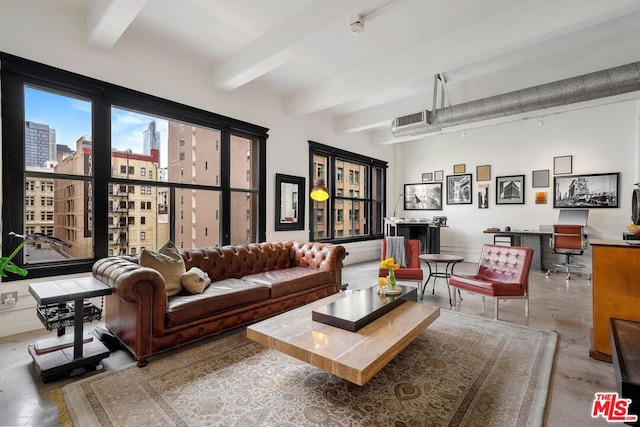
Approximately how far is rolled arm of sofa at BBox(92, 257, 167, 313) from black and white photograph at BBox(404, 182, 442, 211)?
7635 mm

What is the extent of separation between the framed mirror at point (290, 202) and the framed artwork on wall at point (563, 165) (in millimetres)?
5807

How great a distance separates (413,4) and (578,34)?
7.44 ft

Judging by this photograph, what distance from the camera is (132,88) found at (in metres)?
3.78

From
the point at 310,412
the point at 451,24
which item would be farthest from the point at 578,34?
the point at 310,412

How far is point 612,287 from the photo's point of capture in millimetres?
2521

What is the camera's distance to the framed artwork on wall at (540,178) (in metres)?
6.74

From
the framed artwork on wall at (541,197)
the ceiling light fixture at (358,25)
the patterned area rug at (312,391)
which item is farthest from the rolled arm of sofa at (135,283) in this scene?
the framed artwork on wall at (541,197)

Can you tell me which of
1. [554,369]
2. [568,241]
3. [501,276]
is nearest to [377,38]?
[501,276]

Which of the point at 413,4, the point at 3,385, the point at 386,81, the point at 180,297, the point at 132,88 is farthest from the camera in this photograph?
the point at 386,81

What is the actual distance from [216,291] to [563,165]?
7.71m

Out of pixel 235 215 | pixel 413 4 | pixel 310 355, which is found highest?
pixel 413 4

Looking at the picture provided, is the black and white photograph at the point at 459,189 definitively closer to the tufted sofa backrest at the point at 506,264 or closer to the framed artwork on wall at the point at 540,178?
the framed artwork on wall at the point at 540,178

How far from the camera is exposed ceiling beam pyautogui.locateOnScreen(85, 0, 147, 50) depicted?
2.78 metres

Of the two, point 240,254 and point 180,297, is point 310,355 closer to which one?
point 180,297
